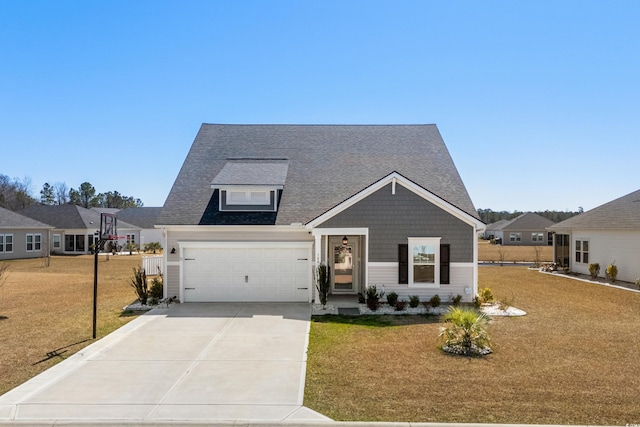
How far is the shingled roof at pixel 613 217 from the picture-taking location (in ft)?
71.6

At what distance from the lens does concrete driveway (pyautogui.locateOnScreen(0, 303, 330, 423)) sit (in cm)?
653

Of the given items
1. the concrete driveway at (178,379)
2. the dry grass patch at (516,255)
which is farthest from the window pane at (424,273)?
the dry grass patch at (516,255)

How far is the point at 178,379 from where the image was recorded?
7949 mm

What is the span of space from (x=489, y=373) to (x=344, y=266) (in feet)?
31.2

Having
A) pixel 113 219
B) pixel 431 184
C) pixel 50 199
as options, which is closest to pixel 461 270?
pixel 431 184

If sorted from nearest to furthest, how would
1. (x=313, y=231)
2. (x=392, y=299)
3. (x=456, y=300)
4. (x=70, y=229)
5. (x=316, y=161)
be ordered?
(x=392, y=299), (x=456, y=300), (x=313, y=231), (x=316, y=161), (x=70, y=229)

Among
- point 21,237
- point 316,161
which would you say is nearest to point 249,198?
point 316,161

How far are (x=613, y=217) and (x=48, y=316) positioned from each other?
2753 centimetres

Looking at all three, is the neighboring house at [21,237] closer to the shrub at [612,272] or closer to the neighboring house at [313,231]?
the neighboring house at [313,231]

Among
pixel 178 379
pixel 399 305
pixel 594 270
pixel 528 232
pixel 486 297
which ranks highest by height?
pixel 528 232

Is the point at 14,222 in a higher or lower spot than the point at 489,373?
higher

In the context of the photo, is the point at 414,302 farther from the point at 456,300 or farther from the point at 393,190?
the point at 393,190

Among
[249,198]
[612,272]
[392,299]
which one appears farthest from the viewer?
[612,272]

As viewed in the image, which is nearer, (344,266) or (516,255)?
(344,266)
